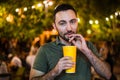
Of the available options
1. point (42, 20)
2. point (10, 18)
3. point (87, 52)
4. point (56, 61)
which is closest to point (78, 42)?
point (87, 52)

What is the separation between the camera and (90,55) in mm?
2275

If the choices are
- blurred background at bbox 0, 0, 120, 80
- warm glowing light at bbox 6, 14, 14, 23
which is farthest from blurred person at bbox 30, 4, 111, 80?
warm glowing light at bbox 6, 14, 14, 23

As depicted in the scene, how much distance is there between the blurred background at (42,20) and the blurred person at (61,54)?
3953 millimetres

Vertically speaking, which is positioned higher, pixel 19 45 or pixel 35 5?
pixel 35 5

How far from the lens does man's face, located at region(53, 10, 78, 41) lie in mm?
2264

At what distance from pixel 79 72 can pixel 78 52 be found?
151 mm

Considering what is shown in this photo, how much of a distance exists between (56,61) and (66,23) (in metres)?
0.26

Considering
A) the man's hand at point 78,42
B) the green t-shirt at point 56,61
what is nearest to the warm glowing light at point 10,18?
the green t-shirt at point 56,61

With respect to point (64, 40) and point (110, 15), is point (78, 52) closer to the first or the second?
point (64, 40)

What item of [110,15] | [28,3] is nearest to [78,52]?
[28,3]

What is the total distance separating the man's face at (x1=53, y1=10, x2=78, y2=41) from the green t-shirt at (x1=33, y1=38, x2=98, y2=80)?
0.11 m

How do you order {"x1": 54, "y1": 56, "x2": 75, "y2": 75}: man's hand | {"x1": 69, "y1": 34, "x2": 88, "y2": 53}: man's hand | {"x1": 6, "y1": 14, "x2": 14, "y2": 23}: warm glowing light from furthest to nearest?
{"x1": 6, "y1": 14, "x2": 14, "y2": 23}: warm glowing light → {"x1": 69, "y1": 34, "x2": 88, "y2": 53}: man's hand → {"x1": 54, "y1": 56, "x2": 75, "y2": 75}: man's hand

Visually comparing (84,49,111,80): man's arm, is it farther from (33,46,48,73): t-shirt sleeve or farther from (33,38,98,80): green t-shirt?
(33,46,48,73): t-shirt sleeve

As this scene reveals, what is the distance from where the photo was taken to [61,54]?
2318 mm
